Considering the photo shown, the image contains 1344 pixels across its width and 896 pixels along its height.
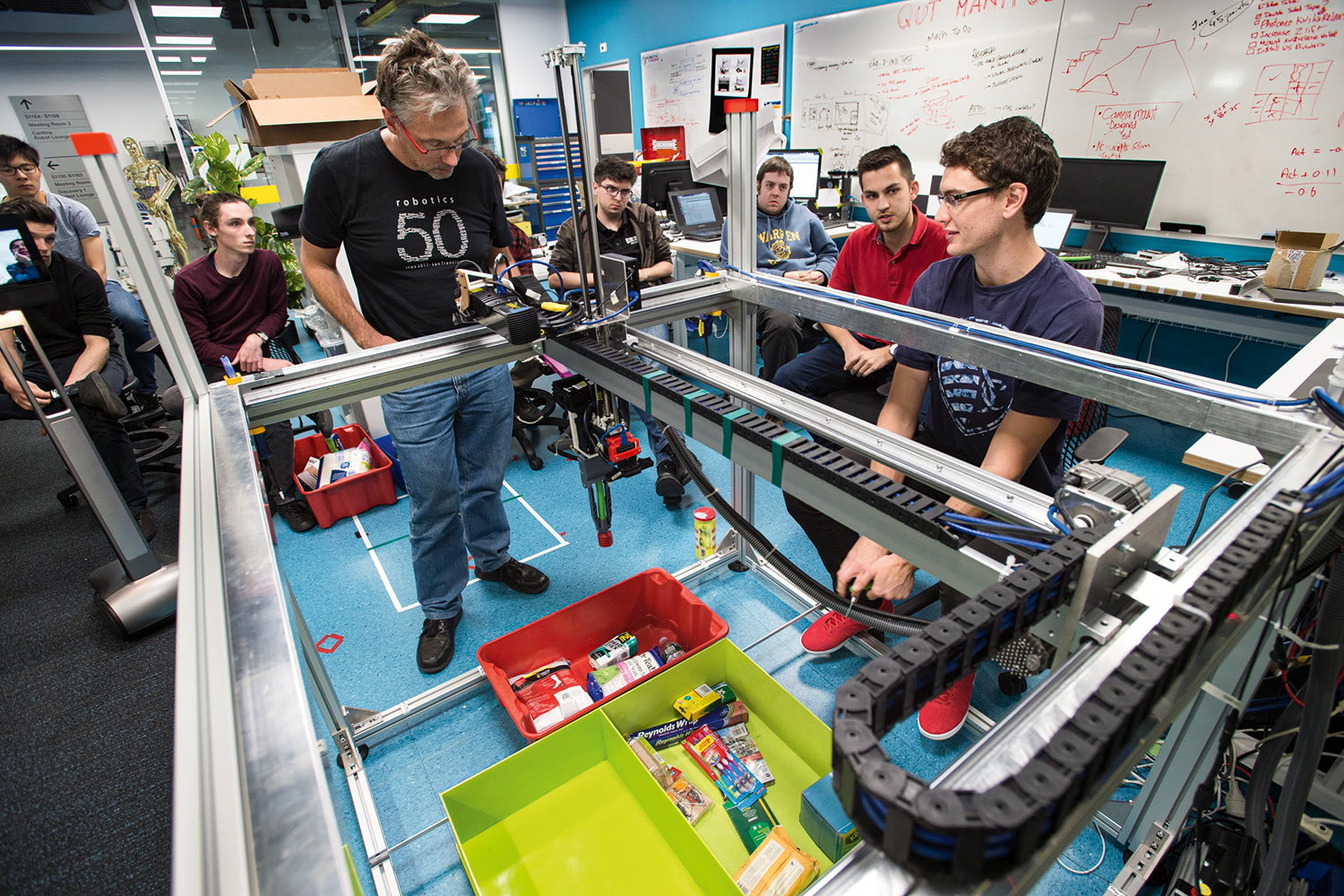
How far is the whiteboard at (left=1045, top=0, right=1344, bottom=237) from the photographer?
286 cm

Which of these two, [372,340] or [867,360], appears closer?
[372,340]

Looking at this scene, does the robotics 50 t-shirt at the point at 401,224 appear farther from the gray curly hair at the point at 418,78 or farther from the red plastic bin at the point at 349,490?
the red plastic bin at the point at 349,490

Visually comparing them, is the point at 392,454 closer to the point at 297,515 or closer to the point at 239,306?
the point at 297,515

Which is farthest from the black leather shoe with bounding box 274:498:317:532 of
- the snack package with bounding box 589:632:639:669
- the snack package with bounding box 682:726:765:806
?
the snack package with bounding box 682:726:765:806

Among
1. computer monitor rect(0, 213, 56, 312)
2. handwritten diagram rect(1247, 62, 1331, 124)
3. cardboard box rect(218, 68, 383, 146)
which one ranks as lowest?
computer monitor rect(0, 213, 56, 312)

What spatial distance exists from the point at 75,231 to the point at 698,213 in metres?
3.52

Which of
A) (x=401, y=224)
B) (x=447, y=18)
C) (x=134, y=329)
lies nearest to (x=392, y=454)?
(x=401, y=224)

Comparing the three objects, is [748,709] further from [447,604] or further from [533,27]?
[533,27]

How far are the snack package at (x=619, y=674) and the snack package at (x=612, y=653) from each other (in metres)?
0.02

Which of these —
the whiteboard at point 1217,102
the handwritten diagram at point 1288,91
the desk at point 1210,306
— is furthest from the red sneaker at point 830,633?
the handwritten diagram at point 1288,91

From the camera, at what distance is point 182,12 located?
6035mm

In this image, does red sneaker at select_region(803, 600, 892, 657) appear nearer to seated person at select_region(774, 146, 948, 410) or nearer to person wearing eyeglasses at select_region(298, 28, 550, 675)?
seated person at select_region(774, 146, 948, 410)

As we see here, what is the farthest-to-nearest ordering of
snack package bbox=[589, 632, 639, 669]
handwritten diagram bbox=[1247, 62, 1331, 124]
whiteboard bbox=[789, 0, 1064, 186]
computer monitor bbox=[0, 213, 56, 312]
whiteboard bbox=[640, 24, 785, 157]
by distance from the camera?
whiteboard bbox=[640, 24, 785, 157] < whiteboard bbox=[789, 0, 1064, 186] < handwritten diagram bbox=[1247, 62, 1331, 124] < computer monitor bbox=[0, 213, 56, 312] < snack package bbox=[589, 632, 639, 669]

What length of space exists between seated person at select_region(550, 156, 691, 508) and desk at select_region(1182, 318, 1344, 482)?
171cm
